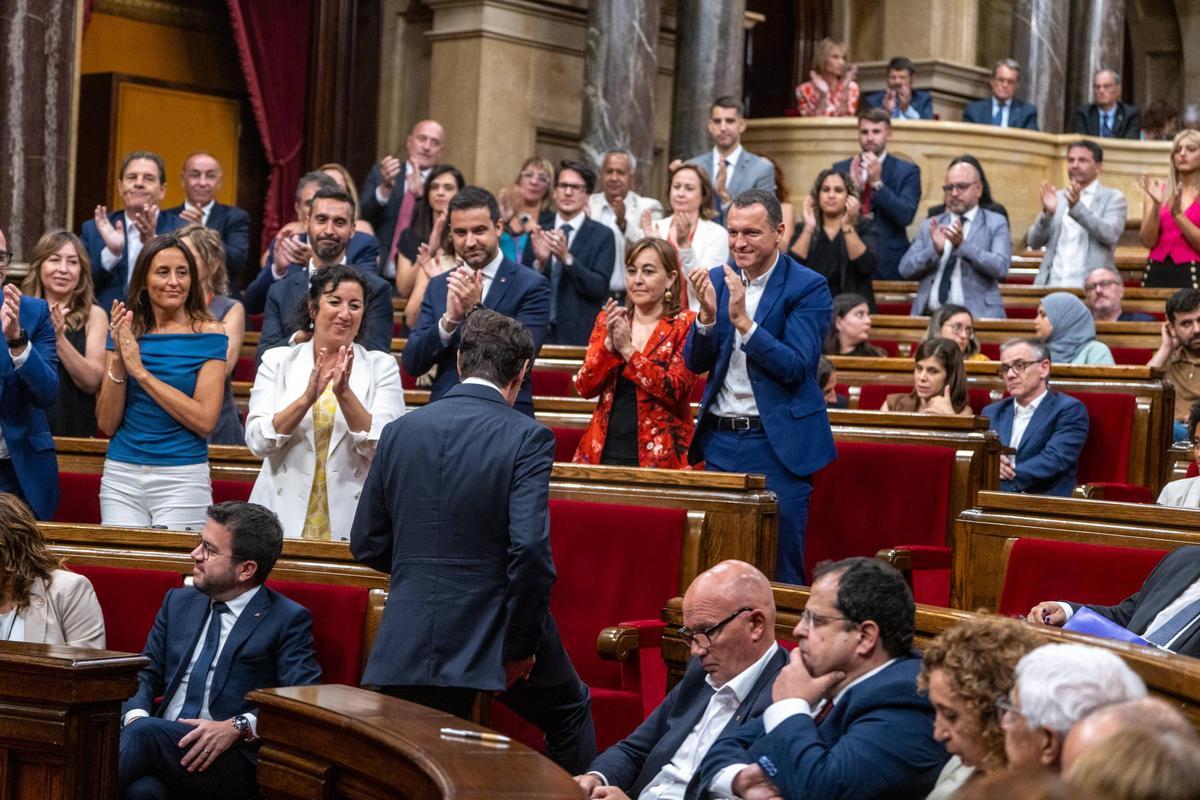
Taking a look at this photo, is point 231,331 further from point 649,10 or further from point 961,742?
point 649,10

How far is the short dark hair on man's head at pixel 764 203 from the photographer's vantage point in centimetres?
417

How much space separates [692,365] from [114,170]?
645 centimetres

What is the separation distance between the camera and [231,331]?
491 cm

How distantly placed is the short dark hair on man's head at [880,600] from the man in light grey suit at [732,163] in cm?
501

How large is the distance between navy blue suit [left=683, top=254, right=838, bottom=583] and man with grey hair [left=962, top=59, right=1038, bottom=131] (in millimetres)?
7262

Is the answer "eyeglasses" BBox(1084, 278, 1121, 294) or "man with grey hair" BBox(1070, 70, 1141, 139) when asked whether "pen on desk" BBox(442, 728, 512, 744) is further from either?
"man with grey hair" BBox(1070, 70, 1141, 139)

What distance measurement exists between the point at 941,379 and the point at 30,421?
9.00 feet

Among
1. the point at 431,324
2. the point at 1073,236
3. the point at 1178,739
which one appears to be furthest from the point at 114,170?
the point at 1178,739

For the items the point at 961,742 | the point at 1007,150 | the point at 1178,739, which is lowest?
the point at 961,742

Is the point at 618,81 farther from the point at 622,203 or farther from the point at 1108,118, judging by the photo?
the point at 1108,118

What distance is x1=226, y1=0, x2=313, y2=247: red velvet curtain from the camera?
10.1 metres

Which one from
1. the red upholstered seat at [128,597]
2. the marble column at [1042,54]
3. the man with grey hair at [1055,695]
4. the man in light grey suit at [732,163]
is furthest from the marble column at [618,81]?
the man with grey hair at [1055,695]

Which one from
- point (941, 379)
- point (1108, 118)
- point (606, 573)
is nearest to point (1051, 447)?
point (941, 379)

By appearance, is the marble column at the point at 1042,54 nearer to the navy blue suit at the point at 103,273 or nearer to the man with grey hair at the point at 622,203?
the man with grey hair at the point at 622,203
